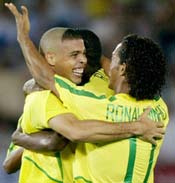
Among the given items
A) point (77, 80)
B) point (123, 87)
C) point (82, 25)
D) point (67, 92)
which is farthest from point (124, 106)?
point (82, 25)

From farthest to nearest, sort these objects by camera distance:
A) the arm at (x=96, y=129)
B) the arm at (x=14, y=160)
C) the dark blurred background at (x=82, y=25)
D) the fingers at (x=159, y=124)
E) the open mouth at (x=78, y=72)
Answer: the dark blurred background at (x=82, y=25) → the arm at (x=14, y=160) → the open mouth at (x=78, y=72) → the fingers at (x=159, y=124) → the arm at (x=96, y=129)

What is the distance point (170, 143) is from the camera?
5.39 meters

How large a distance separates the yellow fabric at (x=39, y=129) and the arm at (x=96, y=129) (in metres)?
0.05

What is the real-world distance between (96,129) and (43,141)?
0.93 ft

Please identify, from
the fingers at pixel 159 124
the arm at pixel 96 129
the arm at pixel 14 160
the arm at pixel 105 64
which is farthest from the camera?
the arm at pixel 105 64

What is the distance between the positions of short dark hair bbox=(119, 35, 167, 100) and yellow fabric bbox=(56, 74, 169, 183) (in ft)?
0.17

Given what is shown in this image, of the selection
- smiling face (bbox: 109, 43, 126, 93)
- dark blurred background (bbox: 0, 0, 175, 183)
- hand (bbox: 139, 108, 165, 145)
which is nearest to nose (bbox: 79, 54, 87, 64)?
smiling face (bbox: 109, 43, 126, 93)

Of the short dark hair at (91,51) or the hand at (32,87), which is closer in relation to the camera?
the hand at (32,87)

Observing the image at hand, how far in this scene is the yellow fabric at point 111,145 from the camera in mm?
3039

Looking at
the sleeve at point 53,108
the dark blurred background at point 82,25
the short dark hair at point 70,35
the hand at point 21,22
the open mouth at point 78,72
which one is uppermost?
the hand at point 21,22

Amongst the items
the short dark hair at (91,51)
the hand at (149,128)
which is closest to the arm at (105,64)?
the short dark hair at (91,51)

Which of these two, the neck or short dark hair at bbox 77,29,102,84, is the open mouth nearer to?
short dark hair at bbox 77,29,102,84

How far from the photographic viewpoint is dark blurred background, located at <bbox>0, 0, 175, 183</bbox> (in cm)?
576

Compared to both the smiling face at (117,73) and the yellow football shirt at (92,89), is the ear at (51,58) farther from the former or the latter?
the smiling face at (117,73)
